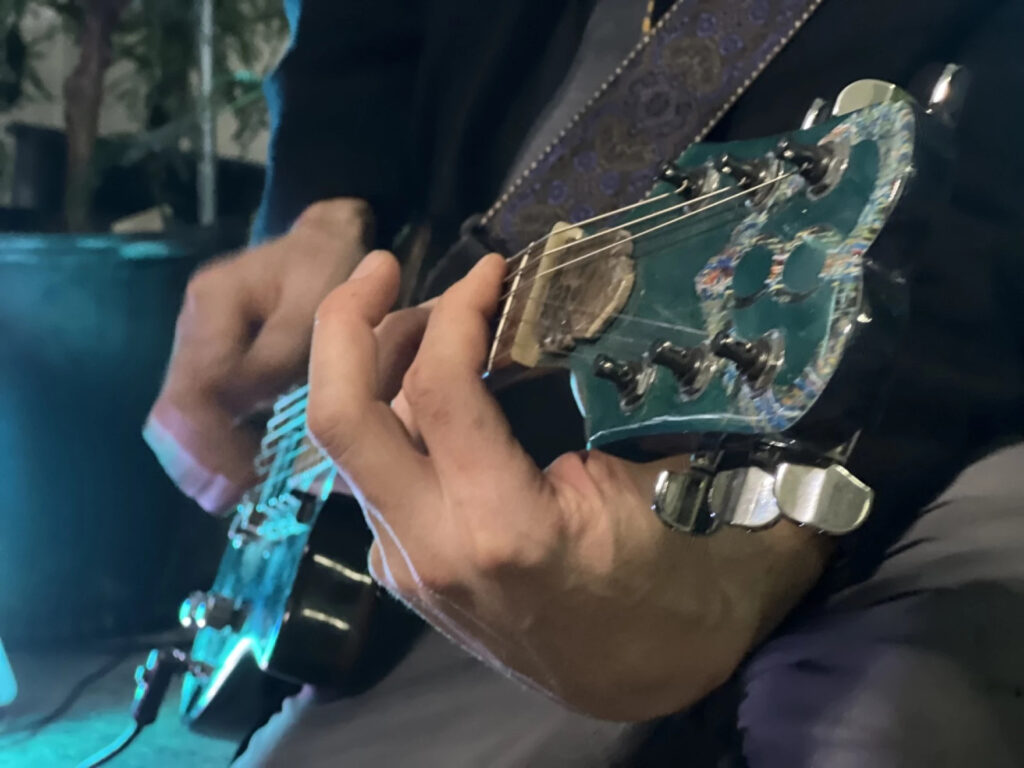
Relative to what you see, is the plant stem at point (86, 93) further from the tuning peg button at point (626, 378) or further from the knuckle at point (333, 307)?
the tuning peg button at point (626, 378)

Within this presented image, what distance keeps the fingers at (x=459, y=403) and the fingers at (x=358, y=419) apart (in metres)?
0.02

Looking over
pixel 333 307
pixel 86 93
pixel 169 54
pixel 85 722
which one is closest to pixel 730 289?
pixel 333 307

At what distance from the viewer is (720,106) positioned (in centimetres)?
63

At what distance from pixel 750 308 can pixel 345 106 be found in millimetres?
659

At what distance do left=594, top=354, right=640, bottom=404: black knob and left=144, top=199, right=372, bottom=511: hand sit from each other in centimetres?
46

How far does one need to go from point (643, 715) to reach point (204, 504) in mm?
595

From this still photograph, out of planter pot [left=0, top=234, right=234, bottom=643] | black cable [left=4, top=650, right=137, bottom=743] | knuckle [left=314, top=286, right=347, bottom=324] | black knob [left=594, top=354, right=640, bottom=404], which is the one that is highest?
black knob [left=594, top=354, right=640, bottom=404]

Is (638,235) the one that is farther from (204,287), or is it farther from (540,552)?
(204,287)

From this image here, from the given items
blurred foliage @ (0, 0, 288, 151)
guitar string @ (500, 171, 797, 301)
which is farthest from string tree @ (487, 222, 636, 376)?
blurred foliage @ (0, 0, 288, 151)

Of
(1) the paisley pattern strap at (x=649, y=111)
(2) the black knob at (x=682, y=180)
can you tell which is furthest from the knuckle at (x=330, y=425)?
(1) the paisley pattern strap at (x=649, y=111)

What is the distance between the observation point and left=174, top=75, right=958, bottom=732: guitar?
324 millimetres

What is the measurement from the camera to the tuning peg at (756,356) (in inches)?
13.7

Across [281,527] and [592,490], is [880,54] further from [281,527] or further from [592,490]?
[281,527]

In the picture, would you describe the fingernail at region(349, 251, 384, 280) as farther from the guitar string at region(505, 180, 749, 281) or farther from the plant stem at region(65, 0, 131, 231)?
the plant stem at region(65, 0, 131, 231)
